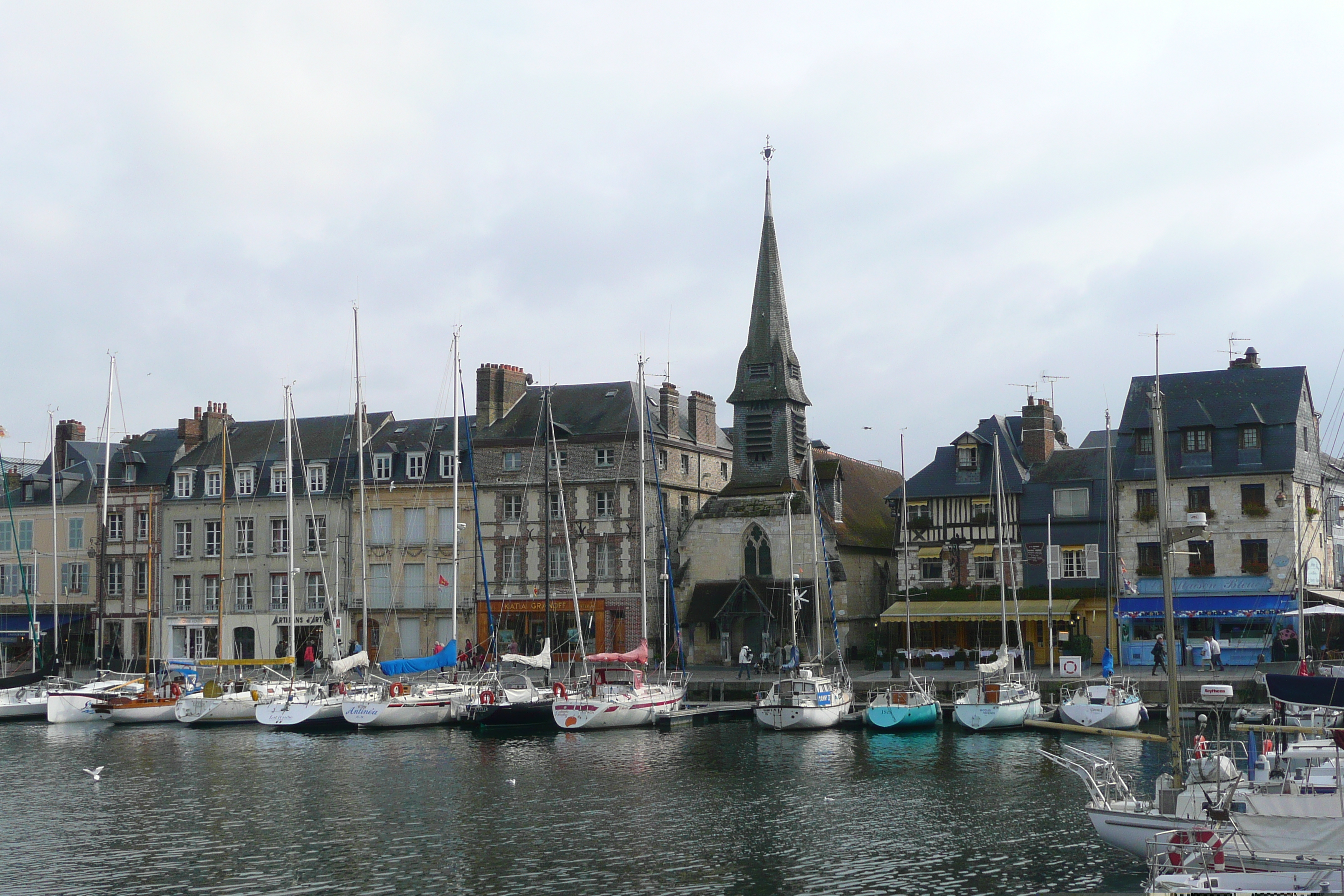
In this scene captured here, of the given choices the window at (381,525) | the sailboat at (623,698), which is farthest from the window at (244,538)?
the sailboat at (623,698)

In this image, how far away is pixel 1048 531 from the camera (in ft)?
164

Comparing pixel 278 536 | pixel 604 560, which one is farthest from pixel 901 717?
pixel 278 536

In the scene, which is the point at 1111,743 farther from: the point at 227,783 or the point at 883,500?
the point at 883,500

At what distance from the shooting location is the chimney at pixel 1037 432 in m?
54.7

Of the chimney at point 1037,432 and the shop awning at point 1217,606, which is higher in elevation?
the chimney at point 1037,432

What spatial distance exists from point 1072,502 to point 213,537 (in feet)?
120

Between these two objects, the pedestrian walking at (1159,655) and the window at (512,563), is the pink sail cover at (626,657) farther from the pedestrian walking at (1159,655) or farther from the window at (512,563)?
the pedestrian walking at (1159,655)

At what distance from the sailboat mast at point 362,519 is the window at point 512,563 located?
5277mm

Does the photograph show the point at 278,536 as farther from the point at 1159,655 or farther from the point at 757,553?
the point at 1159,655

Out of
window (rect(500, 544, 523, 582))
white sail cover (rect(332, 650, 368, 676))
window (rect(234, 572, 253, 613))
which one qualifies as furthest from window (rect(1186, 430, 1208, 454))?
window (rect(234, 572, 253, 613))

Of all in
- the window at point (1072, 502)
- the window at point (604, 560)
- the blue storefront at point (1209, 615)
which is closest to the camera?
the blue storefront at point (1209, 615)

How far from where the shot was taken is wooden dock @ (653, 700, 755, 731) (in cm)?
4194

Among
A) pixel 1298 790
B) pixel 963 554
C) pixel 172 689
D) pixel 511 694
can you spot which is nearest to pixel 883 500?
pixel 963 554

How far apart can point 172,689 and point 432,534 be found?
1370cm
